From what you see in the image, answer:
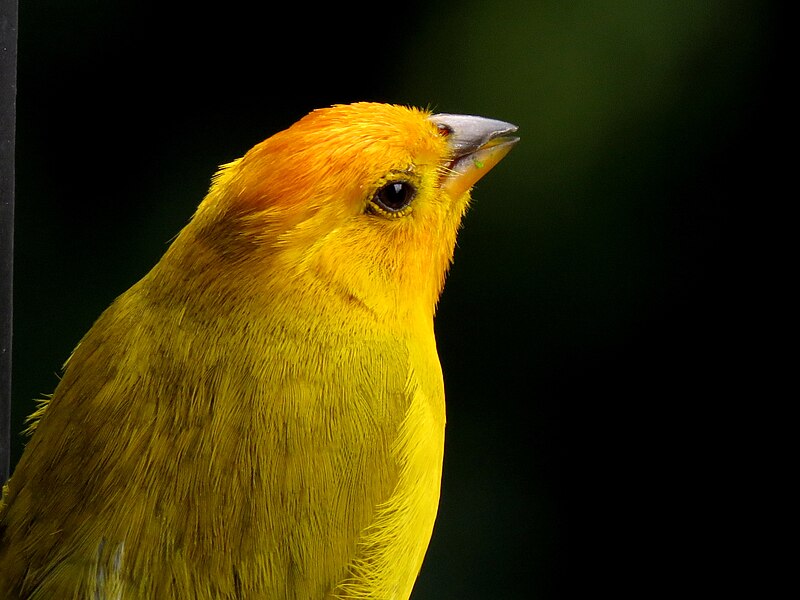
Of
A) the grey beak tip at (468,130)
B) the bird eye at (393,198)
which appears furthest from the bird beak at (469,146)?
the bird eye at (393,198)

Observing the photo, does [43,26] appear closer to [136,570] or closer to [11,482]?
[11,482]

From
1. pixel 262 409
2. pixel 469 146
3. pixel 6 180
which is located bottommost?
pixel 262 409

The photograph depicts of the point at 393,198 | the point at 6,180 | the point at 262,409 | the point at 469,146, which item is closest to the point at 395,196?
the point at 393,198

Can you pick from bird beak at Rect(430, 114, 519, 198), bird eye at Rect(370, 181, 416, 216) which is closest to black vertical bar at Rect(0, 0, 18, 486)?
bird eye at Rect(370, 181, 416, 216)

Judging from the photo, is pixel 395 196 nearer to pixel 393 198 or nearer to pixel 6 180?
pixel 393 198

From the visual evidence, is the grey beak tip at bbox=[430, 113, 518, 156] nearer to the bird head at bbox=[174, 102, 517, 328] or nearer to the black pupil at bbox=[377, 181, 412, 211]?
the bird head at bbox=[174, 102, 517, 328]

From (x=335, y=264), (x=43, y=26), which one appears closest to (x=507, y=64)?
(x=43, y=26)
